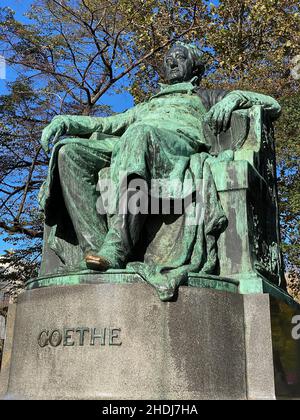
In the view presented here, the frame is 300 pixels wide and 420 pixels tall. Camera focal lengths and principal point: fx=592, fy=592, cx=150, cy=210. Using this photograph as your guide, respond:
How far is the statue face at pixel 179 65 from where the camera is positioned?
6055 millimetres

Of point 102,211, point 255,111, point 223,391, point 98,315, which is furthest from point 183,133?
point 223,391

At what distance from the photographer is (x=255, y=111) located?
16.9ft

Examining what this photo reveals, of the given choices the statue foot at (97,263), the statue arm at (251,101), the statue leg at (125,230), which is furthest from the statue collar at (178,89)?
the statue foot at (97,263)

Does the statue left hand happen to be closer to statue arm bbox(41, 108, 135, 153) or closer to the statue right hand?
statue arm bbox(41, 108, 135, 153)

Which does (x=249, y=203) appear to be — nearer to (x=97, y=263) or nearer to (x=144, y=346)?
(x=97, y=263)

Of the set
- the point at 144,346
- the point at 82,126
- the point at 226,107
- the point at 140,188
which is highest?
the point at 82,126

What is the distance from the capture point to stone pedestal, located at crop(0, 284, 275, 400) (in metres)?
3.69

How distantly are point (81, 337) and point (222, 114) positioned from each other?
2322mm

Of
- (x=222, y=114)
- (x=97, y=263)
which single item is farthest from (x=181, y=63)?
(x=97, y=263)

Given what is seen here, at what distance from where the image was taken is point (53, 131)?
5215 millimetres

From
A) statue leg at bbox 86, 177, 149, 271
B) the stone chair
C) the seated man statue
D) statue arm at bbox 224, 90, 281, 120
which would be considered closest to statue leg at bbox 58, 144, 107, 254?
the seated man statue

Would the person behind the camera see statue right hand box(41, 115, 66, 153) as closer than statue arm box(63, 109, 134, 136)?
Yes

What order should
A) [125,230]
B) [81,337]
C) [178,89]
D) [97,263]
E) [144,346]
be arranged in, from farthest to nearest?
[178,89]
[125,230]
[97,263]
[81,337]
[144,346]
